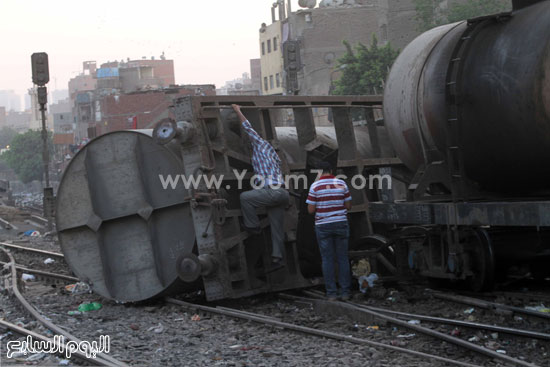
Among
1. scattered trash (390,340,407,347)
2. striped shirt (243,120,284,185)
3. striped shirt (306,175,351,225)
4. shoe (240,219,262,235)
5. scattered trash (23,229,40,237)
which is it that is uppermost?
striped shirt (243,120,284,185)

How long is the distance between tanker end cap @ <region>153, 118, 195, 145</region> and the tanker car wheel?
3.55 metres

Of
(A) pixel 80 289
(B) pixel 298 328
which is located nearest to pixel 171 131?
(B) pixel 298 328

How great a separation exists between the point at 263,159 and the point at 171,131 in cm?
117

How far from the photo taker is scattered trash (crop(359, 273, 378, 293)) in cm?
942

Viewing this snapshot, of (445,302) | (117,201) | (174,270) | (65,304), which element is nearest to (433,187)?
(445,302)

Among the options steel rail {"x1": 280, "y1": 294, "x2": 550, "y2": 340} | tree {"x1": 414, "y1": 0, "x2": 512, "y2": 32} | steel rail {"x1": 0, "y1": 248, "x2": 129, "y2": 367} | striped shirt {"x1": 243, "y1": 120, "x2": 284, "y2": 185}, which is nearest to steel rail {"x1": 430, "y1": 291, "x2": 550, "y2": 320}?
steel rail {"x1": 280, "y1": 294, "x2": 550, "y2": 340}

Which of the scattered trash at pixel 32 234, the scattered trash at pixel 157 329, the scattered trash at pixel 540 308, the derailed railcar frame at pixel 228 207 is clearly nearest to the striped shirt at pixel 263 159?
the derailed railcar frame at pixel 228 207

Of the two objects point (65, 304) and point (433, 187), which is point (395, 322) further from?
point (65, 304)

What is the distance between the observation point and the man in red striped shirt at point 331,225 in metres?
9.09

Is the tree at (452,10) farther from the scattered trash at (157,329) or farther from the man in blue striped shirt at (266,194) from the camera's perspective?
the scattered trash at (157,329)

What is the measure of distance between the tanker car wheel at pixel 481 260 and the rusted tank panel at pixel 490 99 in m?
0.69

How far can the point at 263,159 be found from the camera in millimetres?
9195

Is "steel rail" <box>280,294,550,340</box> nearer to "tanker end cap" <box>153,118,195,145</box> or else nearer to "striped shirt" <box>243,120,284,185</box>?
"striped shirt" <box>243,120,284,185</box>

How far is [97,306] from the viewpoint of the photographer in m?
10.0
